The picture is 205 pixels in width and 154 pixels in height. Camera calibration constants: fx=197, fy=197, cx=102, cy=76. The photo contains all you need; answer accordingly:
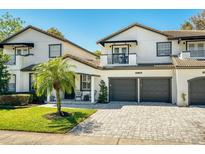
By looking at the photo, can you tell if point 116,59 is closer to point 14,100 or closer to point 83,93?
point 83,93

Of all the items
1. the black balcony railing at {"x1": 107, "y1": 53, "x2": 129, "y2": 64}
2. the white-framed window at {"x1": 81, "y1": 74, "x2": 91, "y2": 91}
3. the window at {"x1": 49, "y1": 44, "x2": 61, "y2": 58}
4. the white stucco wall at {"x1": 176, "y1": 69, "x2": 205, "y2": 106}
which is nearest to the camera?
the white stucco wall at {"x1": 176, "y1": 69, "x2": 205, "y2": 106}

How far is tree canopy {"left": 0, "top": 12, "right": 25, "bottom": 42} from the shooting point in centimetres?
4025

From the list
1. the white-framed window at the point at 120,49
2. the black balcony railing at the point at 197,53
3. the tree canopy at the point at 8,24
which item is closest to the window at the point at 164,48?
the black balcony railing at the point at 197,53

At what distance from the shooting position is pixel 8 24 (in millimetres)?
40938

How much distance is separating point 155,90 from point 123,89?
3.11 m

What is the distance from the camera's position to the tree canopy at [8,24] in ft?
132

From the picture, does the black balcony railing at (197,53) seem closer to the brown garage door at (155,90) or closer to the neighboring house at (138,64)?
the neighboring house at (138,64)

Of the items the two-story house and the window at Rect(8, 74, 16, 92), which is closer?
the two-story house

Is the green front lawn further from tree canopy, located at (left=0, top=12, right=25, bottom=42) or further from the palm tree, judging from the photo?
tree canopy, located at (left=0, top=12, right=25, bottom=42)

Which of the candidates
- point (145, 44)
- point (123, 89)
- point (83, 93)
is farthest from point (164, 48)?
point (83, 93)

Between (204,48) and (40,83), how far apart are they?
17472 mm

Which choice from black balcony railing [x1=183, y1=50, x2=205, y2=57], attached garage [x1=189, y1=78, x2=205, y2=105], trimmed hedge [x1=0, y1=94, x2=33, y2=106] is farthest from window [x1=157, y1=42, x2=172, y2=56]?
trimmed hedge [x1=0, y1=94, x2=33, y2=106]

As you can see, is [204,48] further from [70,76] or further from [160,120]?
[70,76]

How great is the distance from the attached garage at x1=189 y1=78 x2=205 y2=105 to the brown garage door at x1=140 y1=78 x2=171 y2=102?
6.71ft
